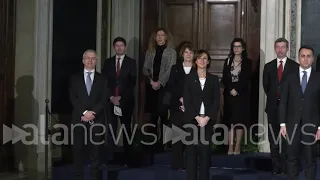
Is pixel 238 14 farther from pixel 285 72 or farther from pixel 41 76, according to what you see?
pixel 41 76

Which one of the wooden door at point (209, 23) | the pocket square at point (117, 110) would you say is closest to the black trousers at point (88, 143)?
the pocket square at point (117, 110)

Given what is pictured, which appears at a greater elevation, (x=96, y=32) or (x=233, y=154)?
(x=96, y=32)

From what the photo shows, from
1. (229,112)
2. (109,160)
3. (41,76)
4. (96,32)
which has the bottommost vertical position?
(109,160)

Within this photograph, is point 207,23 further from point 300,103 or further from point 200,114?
point 300,103

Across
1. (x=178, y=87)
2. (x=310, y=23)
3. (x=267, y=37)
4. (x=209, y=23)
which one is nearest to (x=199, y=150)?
(x=178, y=87)

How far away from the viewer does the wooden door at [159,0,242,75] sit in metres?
8.71

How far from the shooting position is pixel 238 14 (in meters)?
8.69

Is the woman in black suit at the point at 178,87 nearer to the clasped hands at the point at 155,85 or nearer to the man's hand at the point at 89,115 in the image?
the clasped hands at the point at 155,85

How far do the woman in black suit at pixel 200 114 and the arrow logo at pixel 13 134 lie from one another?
7.94 ft

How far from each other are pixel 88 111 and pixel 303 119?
2298 millimetres

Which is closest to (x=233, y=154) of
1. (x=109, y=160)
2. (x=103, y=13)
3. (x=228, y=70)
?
(x=228, y=70)

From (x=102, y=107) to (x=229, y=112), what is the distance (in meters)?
1.89

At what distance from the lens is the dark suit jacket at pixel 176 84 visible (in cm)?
670

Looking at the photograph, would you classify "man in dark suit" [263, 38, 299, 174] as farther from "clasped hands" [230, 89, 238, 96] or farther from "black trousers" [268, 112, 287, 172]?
"clasped hands" [230, 89, 238, 96]
